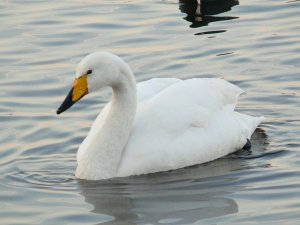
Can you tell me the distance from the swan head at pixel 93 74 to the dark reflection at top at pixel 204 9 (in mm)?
6265

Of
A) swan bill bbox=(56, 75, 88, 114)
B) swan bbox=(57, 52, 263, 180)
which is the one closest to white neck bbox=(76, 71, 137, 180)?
swan bbox=(57, 52, 263, 180)

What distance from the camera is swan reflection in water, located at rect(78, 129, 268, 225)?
34.7 feet

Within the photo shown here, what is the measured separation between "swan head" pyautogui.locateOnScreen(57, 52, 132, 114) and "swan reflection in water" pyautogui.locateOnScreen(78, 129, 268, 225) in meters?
0.93

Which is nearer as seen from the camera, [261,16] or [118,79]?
[118,79]

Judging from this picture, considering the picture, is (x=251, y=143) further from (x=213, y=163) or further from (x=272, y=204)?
(x=272, y=204)

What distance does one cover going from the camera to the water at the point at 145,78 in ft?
35.4

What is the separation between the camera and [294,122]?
13.1 m

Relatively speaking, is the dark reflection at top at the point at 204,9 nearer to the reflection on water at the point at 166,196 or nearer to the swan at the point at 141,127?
the swan at the point at 141,127

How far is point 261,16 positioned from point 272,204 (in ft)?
25.3

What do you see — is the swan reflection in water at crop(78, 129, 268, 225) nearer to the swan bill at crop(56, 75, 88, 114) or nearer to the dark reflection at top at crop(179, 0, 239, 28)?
the swan bill at crop(56, 75, 88, 114)

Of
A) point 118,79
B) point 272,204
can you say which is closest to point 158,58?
point 118,79

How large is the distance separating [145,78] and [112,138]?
3288 mm

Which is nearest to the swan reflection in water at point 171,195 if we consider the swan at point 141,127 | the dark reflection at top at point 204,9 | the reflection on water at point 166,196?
the reflection on water at point 166,196

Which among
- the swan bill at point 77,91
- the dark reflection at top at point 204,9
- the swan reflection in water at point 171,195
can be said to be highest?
the swan bill at point 77,91
